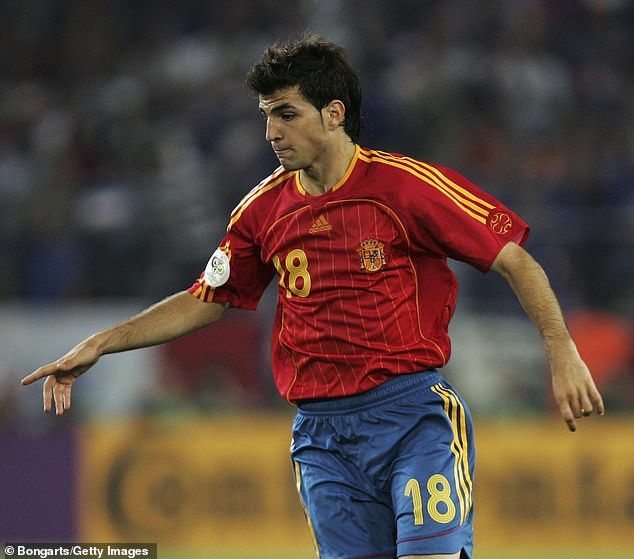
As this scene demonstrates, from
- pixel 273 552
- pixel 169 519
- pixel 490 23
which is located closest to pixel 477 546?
pixel 273 552

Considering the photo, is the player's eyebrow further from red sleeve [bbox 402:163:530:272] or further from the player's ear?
red sleeve [bbox 402:163:530:272]

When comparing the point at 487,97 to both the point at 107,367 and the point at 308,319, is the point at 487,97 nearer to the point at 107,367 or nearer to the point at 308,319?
the point at 107,367

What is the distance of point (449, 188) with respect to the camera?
4.82 m

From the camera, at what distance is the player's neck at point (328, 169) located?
4945 millimetres

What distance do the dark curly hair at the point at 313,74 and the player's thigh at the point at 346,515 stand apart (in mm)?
1260

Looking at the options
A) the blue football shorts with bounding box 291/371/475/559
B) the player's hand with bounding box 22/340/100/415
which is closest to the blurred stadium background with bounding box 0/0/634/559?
the player's hand with bounding box 22/340/100/415

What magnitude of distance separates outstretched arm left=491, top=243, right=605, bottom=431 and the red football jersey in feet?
0.30

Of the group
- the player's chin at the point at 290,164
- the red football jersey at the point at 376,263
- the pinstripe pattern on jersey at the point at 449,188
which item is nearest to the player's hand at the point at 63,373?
the red football jersey at the point at 376,263

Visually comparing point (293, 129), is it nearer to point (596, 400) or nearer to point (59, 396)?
point (59, 396)

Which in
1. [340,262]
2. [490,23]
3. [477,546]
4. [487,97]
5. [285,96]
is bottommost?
[477,546]

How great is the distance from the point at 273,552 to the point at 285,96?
5.81 metres

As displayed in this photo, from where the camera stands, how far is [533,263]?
185 inches

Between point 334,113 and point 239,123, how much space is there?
7669 mm

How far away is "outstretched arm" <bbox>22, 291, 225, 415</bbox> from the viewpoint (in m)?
Answer: 4.94
